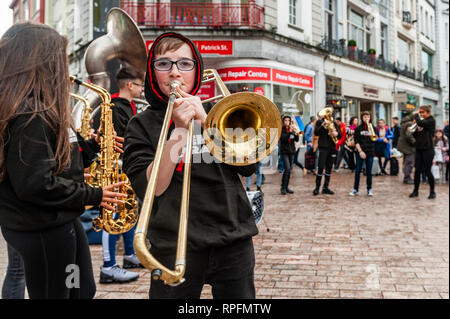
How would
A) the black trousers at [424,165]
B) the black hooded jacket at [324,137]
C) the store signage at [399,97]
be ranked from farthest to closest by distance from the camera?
the black hooded jacket at [324,137]
the black trousers at [424,165]
the store signage at [399,97]

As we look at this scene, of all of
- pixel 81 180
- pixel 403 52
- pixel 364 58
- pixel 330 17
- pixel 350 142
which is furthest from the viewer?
pixel 350 142

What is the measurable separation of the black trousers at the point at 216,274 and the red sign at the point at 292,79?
1236 millimetres

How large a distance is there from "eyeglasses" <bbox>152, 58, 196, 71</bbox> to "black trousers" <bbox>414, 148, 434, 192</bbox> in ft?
24.7

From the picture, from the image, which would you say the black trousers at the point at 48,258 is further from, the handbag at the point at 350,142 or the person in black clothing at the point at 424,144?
the handbag at the point at 350,142

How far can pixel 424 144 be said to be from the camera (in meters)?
8.01

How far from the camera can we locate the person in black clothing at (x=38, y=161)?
1.69 meters

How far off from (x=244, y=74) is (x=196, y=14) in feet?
13.2

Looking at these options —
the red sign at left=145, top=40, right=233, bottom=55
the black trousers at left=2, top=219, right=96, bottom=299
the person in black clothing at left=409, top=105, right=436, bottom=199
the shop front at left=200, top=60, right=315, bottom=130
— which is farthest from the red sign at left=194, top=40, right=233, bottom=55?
the person in black clothing at left=409, top=105, right=436, bottom=199

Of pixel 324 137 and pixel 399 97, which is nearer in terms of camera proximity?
pixel 399 97

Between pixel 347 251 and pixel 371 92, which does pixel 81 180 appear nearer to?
pixel 371 92

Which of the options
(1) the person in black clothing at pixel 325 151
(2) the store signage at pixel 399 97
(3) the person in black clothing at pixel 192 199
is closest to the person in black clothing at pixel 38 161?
(3) the person in black clothing at pixel 192 199

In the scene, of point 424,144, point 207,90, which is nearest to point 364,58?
point 207,90

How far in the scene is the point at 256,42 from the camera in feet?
8.60
